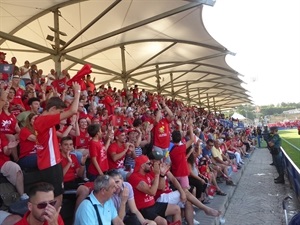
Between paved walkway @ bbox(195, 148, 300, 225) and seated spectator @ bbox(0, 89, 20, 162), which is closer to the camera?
seated spectator @ bbox(0, 89, 20, 162)

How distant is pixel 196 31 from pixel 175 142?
1034 centimetres

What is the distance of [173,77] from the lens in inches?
1129

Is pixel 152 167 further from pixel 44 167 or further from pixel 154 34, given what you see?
pixel 154 34

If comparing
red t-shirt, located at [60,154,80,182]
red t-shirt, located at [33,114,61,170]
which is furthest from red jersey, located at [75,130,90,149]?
red t-shirt, located at [33,114,61,170]

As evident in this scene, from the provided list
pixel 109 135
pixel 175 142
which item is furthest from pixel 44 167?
pixel 175 142

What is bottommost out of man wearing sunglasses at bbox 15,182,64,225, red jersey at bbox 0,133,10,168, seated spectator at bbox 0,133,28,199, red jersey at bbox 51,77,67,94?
man wearing sunglasses at bbox 15,182,64,225

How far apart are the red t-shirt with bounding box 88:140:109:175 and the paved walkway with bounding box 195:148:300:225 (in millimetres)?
2352

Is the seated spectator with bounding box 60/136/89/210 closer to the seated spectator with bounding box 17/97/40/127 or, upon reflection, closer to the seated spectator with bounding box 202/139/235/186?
the seated spectator with bounding box 17/97/40/127

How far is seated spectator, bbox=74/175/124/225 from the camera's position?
3.47m

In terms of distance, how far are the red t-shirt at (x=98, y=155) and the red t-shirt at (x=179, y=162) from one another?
5.80ft

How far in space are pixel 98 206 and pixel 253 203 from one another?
229 inches

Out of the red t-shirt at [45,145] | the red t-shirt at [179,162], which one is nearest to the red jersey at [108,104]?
the red t-shirt at [179,162]

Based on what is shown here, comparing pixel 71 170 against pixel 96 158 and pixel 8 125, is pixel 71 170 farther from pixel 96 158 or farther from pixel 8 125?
pixel 8 125

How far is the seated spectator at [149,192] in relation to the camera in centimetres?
488
